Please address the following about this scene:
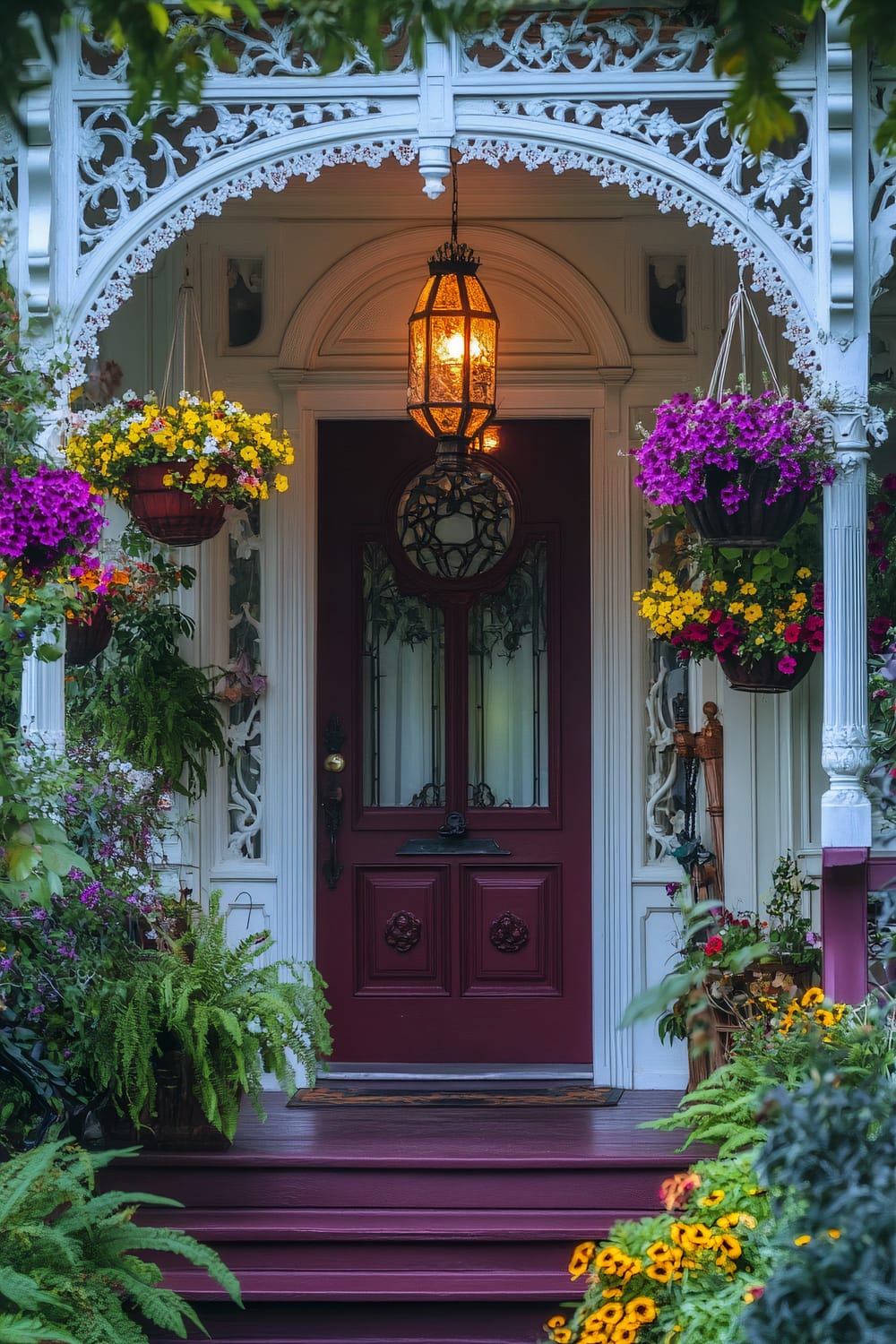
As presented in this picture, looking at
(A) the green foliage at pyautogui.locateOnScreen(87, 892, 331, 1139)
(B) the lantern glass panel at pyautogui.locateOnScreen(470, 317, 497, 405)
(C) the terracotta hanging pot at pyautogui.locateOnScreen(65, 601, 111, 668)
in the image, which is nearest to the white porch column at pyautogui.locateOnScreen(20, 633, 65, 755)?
(A) the green foliage at pyautogui.locateOnScreen(87, 892, 331, 1139)

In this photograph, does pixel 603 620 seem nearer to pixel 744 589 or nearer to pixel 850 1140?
pixel 744 589

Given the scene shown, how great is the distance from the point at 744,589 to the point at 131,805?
2158 mm

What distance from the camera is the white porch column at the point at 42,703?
17.1 ft

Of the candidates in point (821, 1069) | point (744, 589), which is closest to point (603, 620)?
point (744, 589)

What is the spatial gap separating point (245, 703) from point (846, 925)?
9.12ft

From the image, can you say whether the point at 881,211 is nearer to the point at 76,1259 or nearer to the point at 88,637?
the point at 88,637

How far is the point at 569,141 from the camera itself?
203 inches

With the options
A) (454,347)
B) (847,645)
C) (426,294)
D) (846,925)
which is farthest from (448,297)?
(846,925)

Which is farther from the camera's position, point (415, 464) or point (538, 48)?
point (415, 464)

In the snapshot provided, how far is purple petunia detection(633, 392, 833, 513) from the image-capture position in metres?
4.94

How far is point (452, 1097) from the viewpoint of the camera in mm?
6473

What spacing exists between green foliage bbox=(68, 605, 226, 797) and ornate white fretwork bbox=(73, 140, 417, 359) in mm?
1655

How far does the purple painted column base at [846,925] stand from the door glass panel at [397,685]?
2.23 meters

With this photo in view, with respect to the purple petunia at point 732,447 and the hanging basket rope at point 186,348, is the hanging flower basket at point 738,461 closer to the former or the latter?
the purple petunia at point 732,447
